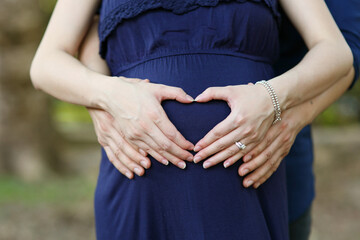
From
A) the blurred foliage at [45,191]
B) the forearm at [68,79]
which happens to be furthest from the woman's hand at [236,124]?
the blurred foliage at [45,191]

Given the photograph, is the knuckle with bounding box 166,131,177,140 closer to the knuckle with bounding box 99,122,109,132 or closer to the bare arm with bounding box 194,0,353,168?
the bare arm with bounding box 194,0,353,168

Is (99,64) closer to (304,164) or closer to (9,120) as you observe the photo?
(304,164)

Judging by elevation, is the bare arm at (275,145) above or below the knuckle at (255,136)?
below

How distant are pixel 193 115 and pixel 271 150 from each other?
0.94ft

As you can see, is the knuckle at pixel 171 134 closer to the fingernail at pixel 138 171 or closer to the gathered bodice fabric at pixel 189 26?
the fingernail at pixel 138 171

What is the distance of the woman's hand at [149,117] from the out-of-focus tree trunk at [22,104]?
132 inches

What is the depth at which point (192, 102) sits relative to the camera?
134cm

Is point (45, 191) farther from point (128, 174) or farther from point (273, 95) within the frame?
point (273, 95)

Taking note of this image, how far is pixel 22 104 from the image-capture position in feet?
15.1

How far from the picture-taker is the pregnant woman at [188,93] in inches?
50.9

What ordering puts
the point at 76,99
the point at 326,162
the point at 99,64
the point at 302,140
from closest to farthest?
the point at 76,99 < the point at 99,64 < the point at 302,140 < the point at 326,162

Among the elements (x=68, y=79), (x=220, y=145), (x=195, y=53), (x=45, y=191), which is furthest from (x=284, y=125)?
(x=45, y=191)

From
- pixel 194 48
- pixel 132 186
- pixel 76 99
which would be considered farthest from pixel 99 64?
pixel 132 186

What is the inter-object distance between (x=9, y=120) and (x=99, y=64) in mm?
3433
